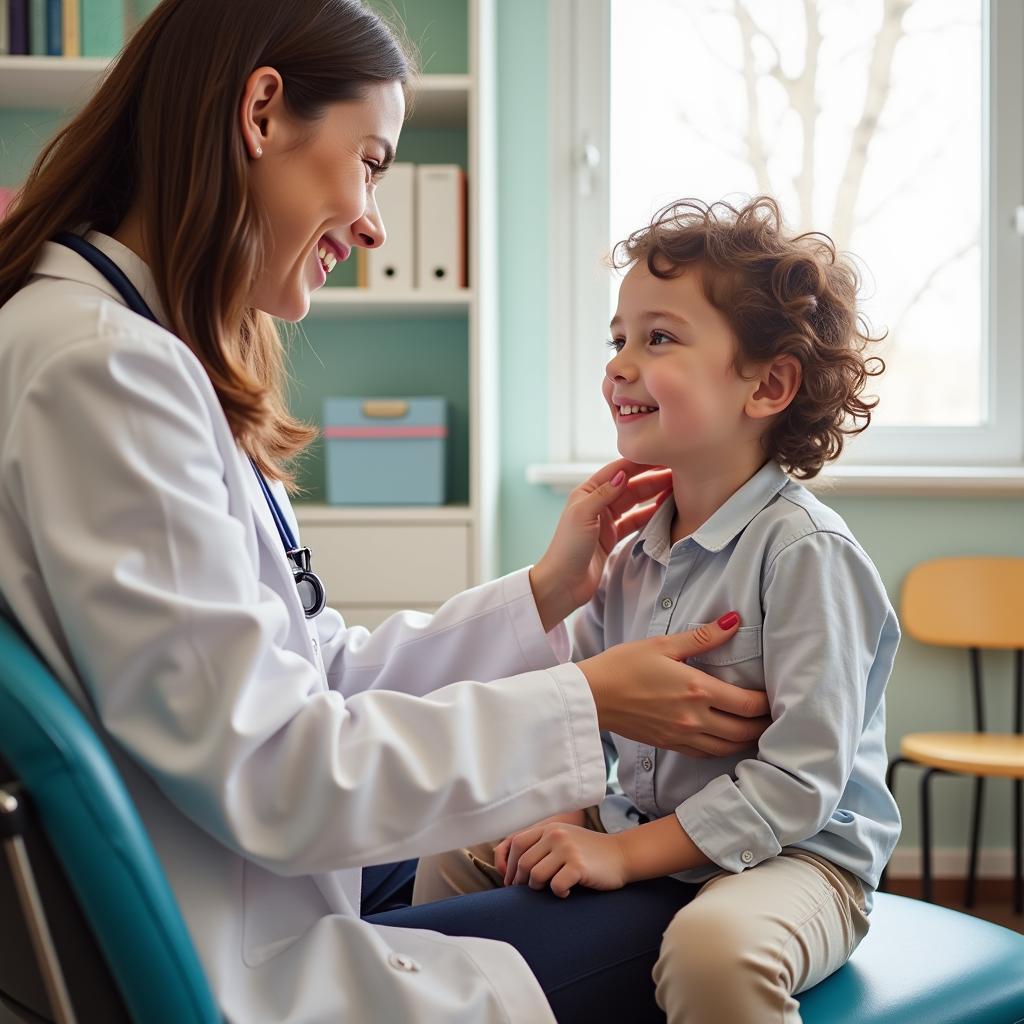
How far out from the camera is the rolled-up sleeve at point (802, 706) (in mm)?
994

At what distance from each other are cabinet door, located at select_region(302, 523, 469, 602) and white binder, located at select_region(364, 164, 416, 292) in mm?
555

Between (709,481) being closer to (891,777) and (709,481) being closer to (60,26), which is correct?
(891,777)

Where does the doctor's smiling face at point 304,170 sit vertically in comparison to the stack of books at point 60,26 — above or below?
below

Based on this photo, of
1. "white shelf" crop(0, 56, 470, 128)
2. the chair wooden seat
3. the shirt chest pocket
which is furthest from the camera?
"white shelf" crop(0, 56, 470, 128)

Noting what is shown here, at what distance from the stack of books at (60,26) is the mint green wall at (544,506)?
0.94 metres

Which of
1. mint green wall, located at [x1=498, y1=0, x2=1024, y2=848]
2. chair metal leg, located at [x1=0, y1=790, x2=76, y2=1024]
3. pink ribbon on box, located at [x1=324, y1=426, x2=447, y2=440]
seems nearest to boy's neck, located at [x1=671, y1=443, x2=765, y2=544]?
chair metal leg, located at [x1=0, y1=790, x2=76, y2=1024]

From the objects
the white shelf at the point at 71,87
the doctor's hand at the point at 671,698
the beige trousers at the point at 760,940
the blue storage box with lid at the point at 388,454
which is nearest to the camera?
the beige trousers at the point at 760,940

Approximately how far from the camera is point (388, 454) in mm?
2461

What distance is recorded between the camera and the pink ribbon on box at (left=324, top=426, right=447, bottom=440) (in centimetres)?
246

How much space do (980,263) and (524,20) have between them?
1.32 m

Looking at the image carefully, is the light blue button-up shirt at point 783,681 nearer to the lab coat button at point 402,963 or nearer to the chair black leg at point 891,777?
the lab coat button at point 402,963

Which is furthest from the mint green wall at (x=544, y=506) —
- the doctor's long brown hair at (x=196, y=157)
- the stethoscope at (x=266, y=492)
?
the doctor's long brown hair at (x=196, y=157)

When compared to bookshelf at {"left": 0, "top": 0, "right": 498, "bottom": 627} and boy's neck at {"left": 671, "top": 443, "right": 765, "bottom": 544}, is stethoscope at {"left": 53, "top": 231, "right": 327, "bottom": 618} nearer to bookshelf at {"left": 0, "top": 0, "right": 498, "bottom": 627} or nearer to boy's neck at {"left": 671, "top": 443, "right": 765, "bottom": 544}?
boy's neck at {"left": 671, "top": 443, "right": 765, "bottom": 544}

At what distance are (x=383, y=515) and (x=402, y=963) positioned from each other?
1642mm
